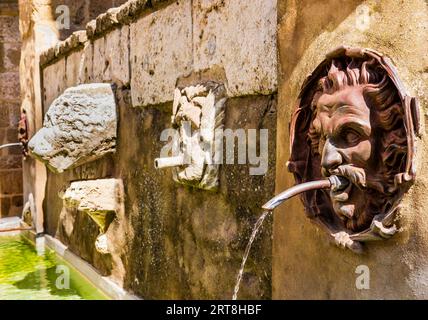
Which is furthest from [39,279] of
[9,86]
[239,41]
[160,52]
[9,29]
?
[9,29]

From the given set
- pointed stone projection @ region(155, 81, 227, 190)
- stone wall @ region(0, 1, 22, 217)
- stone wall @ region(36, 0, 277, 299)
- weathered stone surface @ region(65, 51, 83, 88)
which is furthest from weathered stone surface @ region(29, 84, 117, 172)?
stone wall @ region(0, 1, 22, 217)

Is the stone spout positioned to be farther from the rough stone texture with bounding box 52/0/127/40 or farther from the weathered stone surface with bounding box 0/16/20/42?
the weathered stone surface with bounding box 0/16/20/42

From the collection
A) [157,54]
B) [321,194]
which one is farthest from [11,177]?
[321,194]

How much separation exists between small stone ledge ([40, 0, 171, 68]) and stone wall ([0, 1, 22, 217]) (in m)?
2.54

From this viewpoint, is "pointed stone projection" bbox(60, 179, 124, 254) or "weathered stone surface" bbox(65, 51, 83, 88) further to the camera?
"weathered stone surface" bbox(65, 51, 83, 88)

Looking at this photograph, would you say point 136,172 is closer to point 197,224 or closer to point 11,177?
point 197,224

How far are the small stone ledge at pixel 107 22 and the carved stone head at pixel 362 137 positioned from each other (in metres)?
1.45

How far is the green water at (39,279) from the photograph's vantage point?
12.0 feet

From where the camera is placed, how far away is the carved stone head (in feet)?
4.02

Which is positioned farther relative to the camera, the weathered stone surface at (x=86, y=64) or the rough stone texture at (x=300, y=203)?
the weathered stone surface at (x=86, y=64)

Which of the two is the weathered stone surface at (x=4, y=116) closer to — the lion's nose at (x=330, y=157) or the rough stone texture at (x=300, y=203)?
the rough stone texture at (x=300, y=203)

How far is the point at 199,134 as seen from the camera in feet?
7.35

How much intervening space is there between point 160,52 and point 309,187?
1.54m
